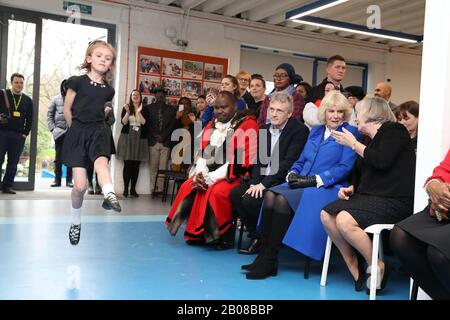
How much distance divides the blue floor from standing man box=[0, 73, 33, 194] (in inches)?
114

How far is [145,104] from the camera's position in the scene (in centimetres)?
822

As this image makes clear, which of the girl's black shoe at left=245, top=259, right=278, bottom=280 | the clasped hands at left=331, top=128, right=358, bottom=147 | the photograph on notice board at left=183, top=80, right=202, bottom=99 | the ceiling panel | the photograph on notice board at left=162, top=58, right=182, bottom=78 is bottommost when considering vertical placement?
the girl's black shoe at left=245, top=259, right=278, bottom=280

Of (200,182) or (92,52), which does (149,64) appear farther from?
(92,52)

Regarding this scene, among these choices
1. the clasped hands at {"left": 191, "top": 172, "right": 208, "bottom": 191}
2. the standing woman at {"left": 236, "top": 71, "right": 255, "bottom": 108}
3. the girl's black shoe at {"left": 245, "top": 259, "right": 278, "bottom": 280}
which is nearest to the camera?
the girl's black shoe at {"left": 245, "top": 259, "right": 278, "bottom": 280}

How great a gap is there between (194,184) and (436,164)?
87.4 inches

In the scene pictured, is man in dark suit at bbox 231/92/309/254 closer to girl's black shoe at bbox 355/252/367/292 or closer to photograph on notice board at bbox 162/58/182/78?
girl's black shoe at bbox 355/252/367/292

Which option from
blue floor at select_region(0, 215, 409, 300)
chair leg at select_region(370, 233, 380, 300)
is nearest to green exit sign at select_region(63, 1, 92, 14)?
blue floor at select_region(0, 215, 409, 300)

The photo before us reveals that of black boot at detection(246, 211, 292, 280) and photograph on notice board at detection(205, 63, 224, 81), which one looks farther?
photograph on notice board at detection(205, 63, 224, 81)

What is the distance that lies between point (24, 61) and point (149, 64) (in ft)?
6.34

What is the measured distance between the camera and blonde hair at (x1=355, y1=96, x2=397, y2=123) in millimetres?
3168

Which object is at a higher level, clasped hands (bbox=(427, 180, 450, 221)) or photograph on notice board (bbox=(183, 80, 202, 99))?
photograph on notice board (bbox=(183, 80, 202, 99))

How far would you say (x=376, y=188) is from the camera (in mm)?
3080

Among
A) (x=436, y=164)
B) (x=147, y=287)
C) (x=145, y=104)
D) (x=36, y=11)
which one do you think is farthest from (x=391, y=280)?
(x=36, y=11)
